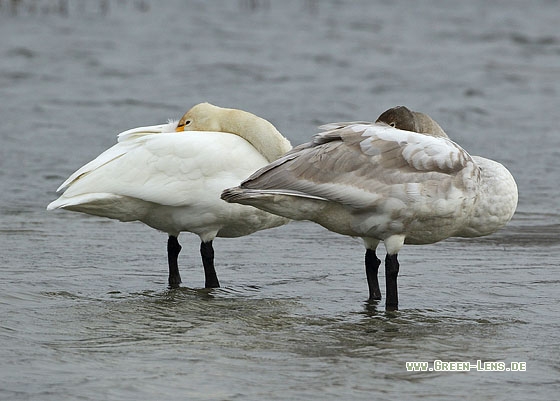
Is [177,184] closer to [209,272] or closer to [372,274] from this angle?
[209,272]

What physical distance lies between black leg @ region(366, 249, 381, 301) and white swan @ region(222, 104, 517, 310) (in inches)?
10.3

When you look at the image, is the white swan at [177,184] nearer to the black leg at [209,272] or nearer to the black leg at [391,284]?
the black leg at [209,272]

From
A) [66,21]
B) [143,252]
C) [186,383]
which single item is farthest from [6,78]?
[186,383]

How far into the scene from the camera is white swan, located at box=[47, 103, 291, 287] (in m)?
7.47

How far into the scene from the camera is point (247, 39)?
69.0 ft

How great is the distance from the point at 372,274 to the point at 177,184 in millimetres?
1403

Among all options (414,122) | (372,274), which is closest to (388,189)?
(372,274)

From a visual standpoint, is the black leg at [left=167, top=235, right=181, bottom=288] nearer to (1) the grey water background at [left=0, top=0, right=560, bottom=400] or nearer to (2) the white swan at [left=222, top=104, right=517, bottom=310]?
(1) the grey water background at [left=0, top=0, right=560, bottom=400]

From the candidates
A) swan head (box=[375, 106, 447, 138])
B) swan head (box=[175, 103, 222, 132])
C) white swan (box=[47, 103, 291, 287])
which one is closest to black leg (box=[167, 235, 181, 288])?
white swan (box=[47, 103, 291, 287])

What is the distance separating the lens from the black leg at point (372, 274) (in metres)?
7.29

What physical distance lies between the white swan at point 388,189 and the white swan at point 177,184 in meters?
0.67

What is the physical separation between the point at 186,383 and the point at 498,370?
1543 millimetres

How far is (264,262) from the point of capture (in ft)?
27.5

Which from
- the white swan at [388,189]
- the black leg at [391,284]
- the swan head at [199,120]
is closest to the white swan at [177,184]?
the swan head at [199,120]
